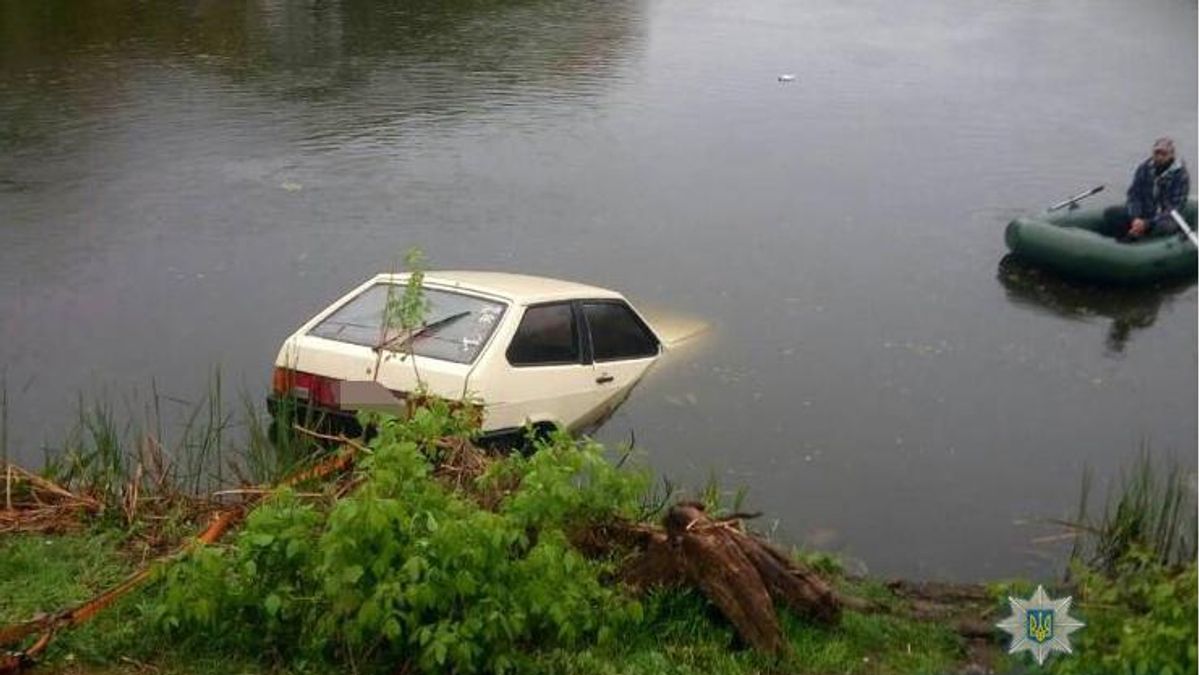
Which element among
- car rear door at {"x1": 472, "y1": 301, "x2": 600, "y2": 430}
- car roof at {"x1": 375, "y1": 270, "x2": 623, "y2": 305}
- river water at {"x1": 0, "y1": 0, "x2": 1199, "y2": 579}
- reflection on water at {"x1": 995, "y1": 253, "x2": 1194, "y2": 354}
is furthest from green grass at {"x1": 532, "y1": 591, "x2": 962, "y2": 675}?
reflection on water at {"x1": 995, "y1": 253, "x2": 1194, "y2": 354}

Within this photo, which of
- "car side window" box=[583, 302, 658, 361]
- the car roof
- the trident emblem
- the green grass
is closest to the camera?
the trident emblem

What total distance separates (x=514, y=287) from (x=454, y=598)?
5917mm

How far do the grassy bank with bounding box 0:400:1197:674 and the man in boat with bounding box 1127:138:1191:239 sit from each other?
36.1 feet

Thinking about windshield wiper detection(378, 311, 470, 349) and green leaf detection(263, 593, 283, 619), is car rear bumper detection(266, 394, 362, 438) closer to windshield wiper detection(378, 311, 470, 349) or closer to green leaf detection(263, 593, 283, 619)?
windshield wiper detection(378, 311, 470, 349)

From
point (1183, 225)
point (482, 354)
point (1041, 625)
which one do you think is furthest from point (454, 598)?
point (1183, 225)

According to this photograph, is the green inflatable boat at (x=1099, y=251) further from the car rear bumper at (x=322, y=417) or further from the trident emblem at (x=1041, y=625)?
the trident emblem at (x=1041, y=625)

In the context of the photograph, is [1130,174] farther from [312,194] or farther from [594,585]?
[594,585]

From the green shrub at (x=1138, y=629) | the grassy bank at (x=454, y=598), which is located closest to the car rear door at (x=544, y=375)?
the grassy bank at (x=454, y=598)

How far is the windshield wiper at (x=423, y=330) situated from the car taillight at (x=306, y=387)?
48 cm

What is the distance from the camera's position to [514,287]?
42.0 ft

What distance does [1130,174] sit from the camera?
24.8 metres

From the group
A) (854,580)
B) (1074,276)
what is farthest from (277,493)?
(1074,276)

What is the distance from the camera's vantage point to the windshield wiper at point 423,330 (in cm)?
1163

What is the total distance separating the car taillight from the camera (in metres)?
11.5
